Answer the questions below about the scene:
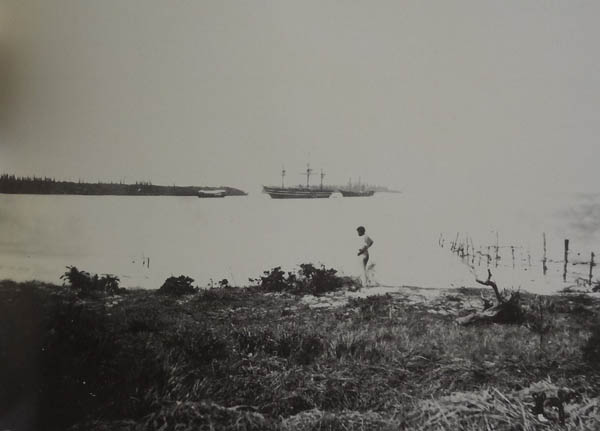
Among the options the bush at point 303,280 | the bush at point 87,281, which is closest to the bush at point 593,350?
the bush at point 303,280

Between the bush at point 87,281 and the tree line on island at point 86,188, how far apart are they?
1.62ft

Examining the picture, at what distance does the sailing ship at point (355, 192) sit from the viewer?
2.70 metres

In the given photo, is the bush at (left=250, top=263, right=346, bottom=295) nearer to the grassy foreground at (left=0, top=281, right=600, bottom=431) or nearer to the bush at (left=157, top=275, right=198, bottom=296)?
the grassy foreground at (left=0, top=281, right=600, bottom=431)

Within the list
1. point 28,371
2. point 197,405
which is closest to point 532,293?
point 197,405

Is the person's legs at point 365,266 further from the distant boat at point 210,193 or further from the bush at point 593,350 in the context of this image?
the bush at point 593,350

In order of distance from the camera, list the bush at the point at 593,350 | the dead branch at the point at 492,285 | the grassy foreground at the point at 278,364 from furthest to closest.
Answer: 1. the dead branch at the point at 492,285
2. the bush at the point at 593,350
3. the grassy foreground at the point at 278,364

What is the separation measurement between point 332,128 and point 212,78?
837 mm

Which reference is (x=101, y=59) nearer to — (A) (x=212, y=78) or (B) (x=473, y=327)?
(A) (x=212, y=78)

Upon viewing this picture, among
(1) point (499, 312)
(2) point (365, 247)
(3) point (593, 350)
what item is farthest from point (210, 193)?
(3) point (593, 350)

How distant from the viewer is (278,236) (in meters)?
2.73

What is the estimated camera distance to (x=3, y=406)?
2.58m

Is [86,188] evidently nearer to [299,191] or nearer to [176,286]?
[176,286]

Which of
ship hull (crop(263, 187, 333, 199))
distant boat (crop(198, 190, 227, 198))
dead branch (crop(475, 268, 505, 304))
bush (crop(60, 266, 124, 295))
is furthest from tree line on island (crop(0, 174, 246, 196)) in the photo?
dead branch (crop(475, 268, 505, 304))

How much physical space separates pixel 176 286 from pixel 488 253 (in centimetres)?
196
